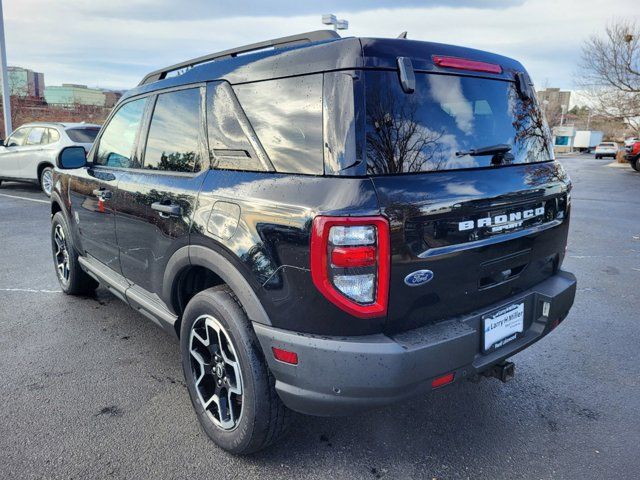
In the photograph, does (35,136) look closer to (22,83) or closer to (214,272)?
(214,272)

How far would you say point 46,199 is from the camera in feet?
35.3

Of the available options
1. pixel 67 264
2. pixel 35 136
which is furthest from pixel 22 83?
pixel 67 264

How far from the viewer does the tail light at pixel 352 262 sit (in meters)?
1.85

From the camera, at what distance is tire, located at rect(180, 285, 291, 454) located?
217 centimetres

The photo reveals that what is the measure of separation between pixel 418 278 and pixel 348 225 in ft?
1.27

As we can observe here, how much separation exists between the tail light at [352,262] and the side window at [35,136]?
1121 cm

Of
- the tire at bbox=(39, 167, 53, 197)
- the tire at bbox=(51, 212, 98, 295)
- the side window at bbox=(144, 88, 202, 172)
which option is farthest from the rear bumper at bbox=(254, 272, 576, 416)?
the tire at bbox=(39, 167, 53, 197)

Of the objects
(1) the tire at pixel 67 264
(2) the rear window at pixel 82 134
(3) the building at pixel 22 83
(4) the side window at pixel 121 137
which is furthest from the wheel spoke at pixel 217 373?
(3) the building at pixel 22 83

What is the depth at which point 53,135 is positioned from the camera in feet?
34.8

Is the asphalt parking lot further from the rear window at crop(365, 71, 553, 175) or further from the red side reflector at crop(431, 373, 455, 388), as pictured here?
the rear window at crop(365, 71, 553, 175)

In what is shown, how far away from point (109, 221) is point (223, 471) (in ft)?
6.35

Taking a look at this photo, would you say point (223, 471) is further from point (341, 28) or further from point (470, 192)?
point (341, 28)

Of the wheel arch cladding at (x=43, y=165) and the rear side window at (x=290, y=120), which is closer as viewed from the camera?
the rear side window at (x=290, y=120)

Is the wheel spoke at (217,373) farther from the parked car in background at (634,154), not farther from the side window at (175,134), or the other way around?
the parked car in background at (634,154)
